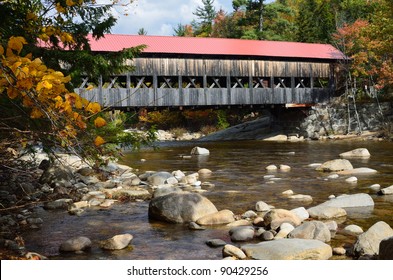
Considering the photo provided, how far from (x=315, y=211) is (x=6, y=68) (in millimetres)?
5413

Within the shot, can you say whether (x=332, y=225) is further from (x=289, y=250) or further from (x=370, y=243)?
(x=289, y=250)

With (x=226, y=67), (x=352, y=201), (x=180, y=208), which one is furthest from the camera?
(x=226, y=67)

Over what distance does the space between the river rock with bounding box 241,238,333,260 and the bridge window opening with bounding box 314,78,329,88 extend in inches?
928

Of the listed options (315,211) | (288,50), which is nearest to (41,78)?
(315,211)

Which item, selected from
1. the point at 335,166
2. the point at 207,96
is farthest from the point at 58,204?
the point at 207,96

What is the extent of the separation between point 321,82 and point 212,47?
930 centimetres

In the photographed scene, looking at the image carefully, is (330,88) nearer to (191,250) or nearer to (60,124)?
(191,250)

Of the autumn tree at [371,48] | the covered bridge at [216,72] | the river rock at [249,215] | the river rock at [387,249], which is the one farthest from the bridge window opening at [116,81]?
the river rock at [387,249]

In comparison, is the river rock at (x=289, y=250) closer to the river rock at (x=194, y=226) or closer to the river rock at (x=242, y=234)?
the river rock at (x=242, y=234)

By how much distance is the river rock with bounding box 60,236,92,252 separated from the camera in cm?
490

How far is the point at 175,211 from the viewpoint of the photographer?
6.39 metres

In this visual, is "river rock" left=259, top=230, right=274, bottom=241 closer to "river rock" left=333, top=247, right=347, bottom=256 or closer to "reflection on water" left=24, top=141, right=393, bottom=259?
"reflection on water" left=24, top=141, right=393, bottom=259

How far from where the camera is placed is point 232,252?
4633mm

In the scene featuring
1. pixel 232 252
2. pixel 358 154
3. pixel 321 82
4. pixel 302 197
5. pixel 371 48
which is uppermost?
pixel 371 48
